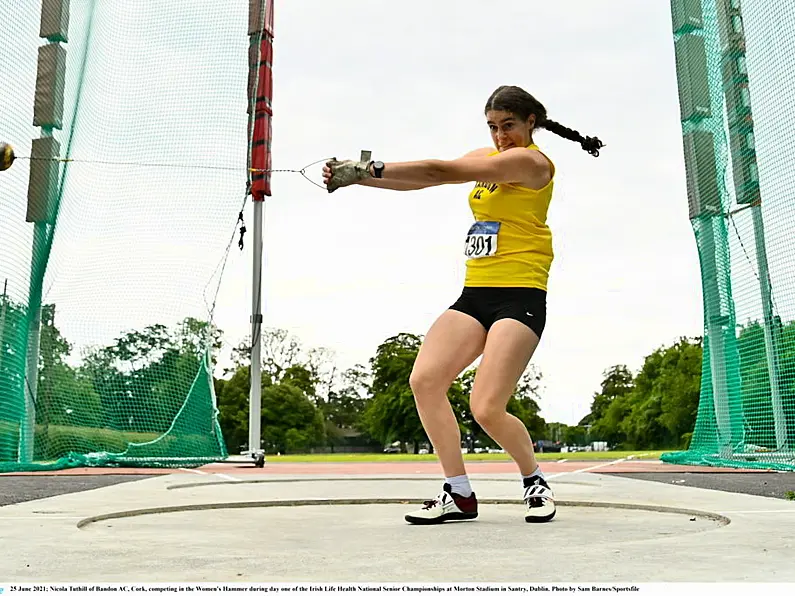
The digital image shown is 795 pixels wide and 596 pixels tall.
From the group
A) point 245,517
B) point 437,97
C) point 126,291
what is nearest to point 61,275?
point 126,291

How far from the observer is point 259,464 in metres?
10.5

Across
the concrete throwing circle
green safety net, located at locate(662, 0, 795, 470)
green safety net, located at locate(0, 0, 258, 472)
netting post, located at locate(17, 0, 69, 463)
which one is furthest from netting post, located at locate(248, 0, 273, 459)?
the concrete throwing circle

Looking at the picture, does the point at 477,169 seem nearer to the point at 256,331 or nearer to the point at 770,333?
the point at 770,333

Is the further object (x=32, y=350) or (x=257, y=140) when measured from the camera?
(x=257, y=140)

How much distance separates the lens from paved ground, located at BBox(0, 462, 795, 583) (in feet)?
6.56

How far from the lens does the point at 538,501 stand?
3496mm

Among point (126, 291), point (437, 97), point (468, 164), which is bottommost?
point (468, 164)

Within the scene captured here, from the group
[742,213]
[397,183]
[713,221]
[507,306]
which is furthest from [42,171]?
[742,213]

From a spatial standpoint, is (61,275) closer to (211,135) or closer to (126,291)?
(126,291)

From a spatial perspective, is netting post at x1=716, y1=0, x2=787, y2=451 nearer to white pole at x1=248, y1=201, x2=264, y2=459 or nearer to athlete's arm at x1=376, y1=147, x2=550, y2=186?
white pole at x1=248, y1=201, x2=264, y2=459

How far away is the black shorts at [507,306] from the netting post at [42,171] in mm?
6203

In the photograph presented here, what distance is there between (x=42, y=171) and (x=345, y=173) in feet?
21.8

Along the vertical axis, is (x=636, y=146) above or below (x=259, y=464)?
above

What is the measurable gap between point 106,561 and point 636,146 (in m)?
8.98
